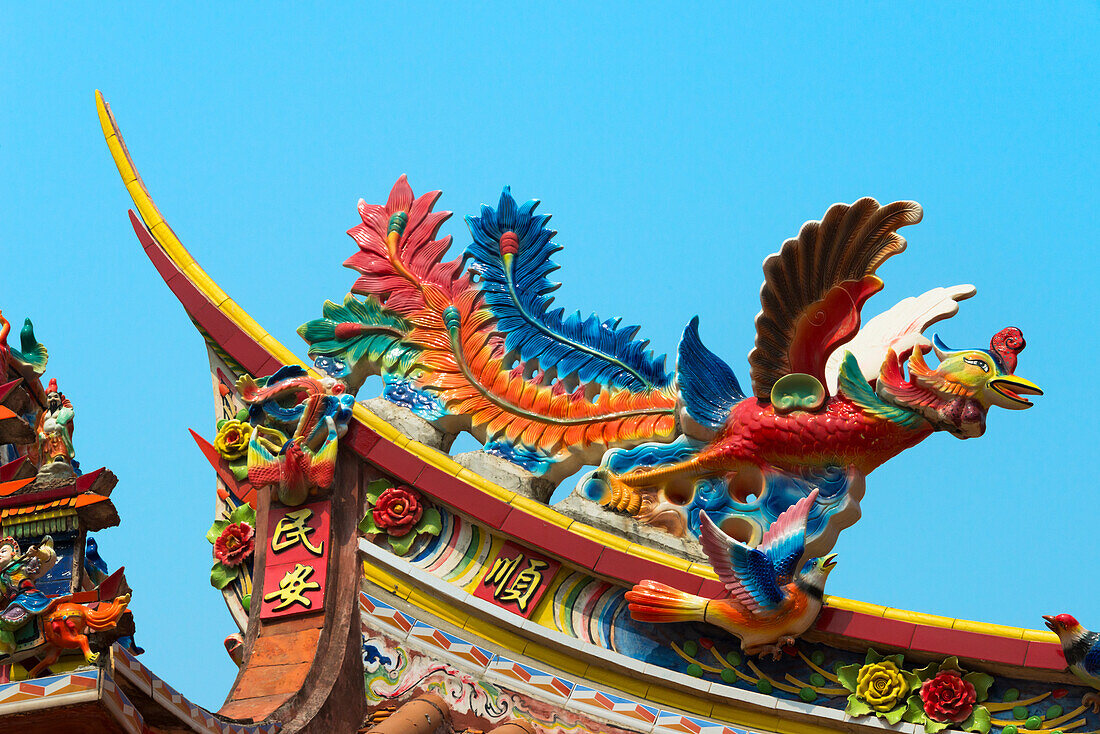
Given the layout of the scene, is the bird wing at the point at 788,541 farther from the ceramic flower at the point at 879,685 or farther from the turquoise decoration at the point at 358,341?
the turquoise decoration at the point at 358,341

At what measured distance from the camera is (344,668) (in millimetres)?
8594

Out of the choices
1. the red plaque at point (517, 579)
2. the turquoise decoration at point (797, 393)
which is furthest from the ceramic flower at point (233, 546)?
the turquoise decoration at point (797, 393)

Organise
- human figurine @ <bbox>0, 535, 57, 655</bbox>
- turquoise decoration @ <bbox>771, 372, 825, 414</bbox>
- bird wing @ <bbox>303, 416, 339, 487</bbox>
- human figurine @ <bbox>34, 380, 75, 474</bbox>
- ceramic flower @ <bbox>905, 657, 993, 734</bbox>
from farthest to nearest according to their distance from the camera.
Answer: bird wing @ <bbox>303, 416, 339, 487</bbox>
turquoise decoration @ <bbox>771, 372, 825, 414</bbox>
ceramic flower @ <bbox>905, 657, 993, 734</bbox>
human figurine @ <bbox>34, 380, 75, 474</bbox>
human figurine @ <bbox>0, 535, 57, 655</bbox>

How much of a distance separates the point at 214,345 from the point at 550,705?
3.22 m

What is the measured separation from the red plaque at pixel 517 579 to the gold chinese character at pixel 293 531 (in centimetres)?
96

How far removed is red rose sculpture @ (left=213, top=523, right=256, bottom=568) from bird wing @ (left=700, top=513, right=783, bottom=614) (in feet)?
9.01

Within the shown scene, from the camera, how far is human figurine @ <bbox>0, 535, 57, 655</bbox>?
598 cm

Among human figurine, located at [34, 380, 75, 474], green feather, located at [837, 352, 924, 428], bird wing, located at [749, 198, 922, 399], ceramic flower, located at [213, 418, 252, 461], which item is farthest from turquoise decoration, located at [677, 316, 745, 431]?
human figurine, located at [34, 380, 75, 474]

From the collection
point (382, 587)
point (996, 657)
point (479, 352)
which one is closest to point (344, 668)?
point (382, 587)

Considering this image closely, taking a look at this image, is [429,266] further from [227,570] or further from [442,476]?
[227,570]

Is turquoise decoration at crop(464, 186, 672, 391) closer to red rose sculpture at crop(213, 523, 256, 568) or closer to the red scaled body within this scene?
the red scaled body

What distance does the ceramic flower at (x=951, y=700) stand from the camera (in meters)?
Answer: 8.36

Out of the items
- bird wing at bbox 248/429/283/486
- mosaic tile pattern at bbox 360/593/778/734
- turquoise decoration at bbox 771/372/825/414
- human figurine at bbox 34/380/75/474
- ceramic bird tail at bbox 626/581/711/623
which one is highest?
turquoise decoration at bbox 771/372/825/414

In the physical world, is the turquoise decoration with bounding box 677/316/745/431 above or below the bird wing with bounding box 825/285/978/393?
below
